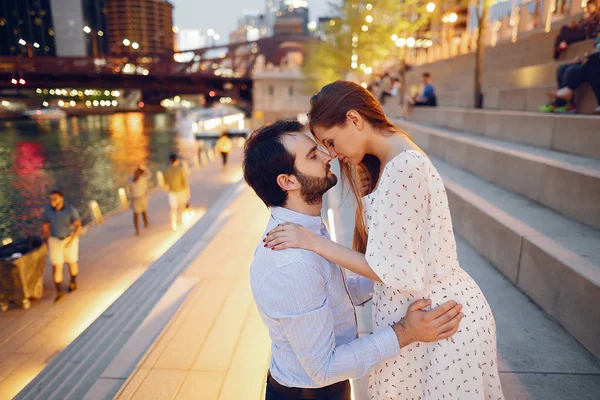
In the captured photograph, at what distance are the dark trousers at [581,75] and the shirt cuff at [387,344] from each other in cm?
520

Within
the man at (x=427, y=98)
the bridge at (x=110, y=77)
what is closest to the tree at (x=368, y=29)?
the man at (x=427, y=98)

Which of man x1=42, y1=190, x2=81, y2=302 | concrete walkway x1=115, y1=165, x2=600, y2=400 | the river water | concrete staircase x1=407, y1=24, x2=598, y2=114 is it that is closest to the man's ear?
concrete walkway x1=115, y1=165, x2=600, y2=400

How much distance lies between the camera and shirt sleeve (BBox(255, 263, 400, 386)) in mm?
1371

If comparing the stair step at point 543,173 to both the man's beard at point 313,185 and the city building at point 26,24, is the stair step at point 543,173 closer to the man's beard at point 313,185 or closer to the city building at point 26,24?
the man's beard at point 313,185

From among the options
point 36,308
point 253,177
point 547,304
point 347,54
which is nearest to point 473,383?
point 253,177

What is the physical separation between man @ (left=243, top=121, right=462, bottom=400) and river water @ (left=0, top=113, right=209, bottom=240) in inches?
603

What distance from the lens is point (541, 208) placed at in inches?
149

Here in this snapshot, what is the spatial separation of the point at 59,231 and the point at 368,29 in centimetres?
2213

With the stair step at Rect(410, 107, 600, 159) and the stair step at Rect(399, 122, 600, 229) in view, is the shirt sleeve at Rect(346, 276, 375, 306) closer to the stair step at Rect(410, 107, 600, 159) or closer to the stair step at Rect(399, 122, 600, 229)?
the stair step at Rect(399, 122, 600, 229)

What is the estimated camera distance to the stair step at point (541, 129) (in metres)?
4.25

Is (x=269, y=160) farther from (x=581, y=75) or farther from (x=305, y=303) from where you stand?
(x=581, y=75)

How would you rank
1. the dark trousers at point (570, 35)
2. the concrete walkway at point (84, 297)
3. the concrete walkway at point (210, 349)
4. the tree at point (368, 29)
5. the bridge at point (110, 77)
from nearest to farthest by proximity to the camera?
the concrete walkway at point (210, 349), the concrete walkway at point (84, 297), the dark trousers at point (570, 35), the tree at point (368, 29), the bridge at point (110, 77)

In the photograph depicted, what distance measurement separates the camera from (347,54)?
3055cm

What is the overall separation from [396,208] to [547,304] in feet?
6.49
